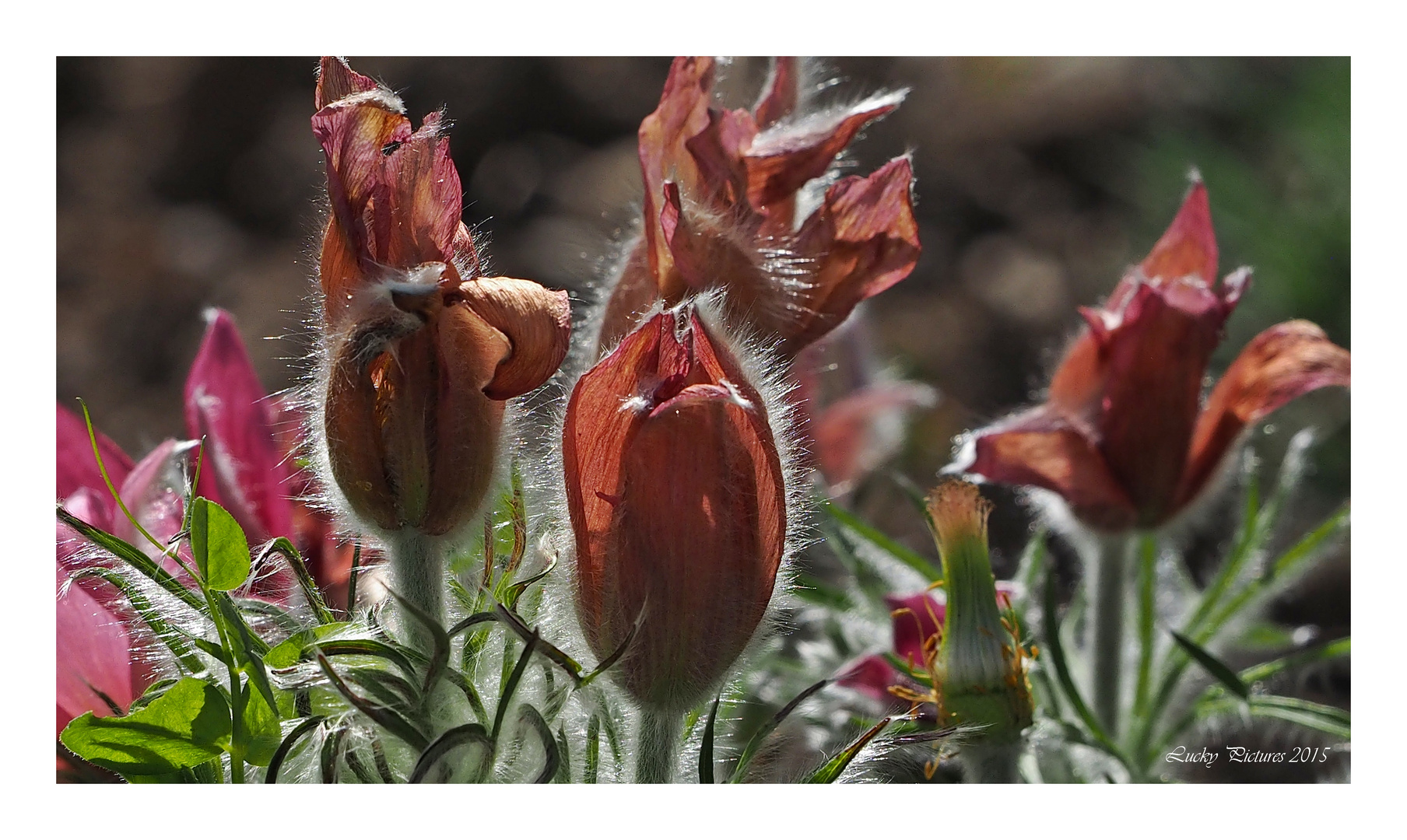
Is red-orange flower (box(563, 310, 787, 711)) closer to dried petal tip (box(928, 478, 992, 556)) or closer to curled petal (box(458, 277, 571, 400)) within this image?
curled petal (box(458, 277, 571, 400))

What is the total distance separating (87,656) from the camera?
2.51 feet

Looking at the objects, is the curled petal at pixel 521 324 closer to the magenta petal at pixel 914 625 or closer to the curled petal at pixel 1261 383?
the magenta petal at pixel 914 625

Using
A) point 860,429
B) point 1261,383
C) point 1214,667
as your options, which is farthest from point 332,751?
point 860,429

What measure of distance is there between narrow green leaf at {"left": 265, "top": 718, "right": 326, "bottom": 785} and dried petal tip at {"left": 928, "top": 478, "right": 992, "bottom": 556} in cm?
36

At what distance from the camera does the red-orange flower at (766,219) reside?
0.72 metres

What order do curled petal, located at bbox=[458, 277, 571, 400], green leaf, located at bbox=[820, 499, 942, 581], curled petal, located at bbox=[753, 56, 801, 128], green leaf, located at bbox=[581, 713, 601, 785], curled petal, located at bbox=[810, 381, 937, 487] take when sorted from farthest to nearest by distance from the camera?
curled petal, located at bbox=[810, 381, 937, 487], green leaf, located at bbox=[820, 499, 942, 581], curled petal, located at bbox=[753, 56, 801, 128], green leaf, located at bbox=[581, 713, 601, 785], curled petal, located at bbox=[458, 277, 571, 400]

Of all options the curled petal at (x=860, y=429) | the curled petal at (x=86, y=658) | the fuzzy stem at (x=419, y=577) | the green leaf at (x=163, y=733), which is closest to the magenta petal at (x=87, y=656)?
the curled petal at (x=86, y=658)

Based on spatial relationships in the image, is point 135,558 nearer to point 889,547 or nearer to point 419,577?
point 419,577

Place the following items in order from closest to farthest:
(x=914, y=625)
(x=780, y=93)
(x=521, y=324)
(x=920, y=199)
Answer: (x=521, y=324) < (x=780, y=93) < (x=914, y=625) < (x=920, y=199)

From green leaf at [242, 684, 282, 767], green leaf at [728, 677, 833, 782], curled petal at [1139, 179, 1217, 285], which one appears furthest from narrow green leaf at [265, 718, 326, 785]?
curled petal at [1139, 179, 1217, 285]

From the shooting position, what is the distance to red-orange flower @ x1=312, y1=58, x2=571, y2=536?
1.89 ft

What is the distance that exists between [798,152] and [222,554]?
0.40m
